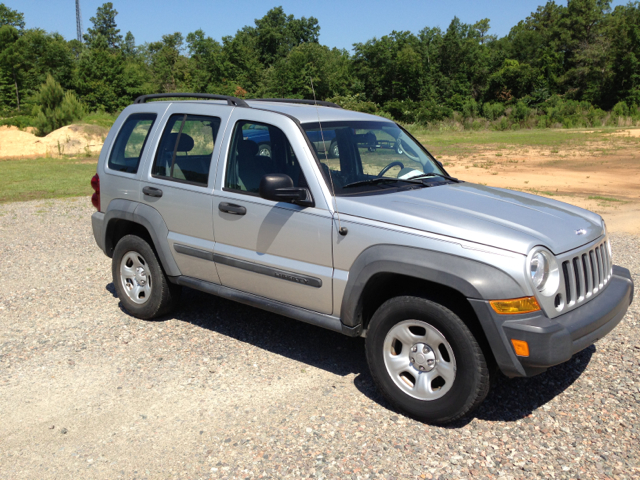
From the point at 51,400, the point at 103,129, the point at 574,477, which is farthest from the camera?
the point at 103,129

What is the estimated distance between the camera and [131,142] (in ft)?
18.5

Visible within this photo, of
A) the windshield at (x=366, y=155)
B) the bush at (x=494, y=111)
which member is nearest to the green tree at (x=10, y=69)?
the bush at (x=494, y=111)

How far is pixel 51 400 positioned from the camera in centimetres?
415

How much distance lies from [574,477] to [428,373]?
99 cm

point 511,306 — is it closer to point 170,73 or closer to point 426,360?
point 426,360

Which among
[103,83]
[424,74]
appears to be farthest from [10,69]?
[424,74]

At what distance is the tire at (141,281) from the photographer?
541 cm

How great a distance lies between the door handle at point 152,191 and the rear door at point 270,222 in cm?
71

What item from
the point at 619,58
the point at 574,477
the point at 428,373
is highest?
the point at 619,58

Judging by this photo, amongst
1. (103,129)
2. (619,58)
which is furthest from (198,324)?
(619,58)

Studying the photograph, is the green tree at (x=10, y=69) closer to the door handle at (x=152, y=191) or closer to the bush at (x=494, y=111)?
the bush at (x=494, y=111)

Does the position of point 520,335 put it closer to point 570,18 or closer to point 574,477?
point 574,477

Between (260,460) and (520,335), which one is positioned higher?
(520,335)

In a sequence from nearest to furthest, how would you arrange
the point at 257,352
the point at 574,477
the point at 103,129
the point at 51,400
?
the point at 574,477, the point at 51,400, the point at 257,352, the point at 103,129
